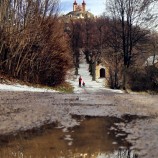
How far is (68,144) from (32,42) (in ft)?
67.5

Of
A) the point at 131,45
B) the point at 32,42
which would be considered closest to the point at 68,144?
the point at 32,42

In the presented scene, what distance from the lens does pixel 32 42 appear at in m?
26.9

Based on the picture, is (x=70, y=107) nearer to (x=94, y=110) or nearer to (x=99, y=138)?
(x=94, y=110)

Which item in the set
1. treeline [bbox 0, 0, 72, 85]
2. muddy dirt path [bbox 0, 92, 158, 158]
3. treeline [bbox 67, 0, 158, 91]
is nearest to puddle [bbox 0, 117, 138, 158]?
muddy dirt path [bbox 0, 92, 158, 158]

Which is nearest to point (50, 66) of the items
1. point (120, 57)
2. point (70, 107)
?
point (120, 57)

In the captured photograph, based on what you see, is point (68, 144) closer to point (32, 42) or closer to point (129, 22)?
point (32, 42)

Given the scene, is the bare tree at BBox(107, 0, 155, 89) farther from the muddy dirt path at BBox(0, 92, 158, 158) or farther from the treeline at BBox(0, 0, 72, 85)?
the muddy dirt path at BBox(0, 92, 158, 158)

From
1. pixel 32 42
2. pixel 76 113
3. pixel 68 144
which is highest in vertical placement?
pixel 32 42

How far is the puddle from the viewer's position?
632 cm

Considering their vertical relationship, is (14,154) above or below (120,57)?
below

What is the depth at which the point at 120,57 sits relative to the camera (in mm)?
43438

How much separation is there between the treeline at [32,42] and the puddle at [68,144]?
17.0 m

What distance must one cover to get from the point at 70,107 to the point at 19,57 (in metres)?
14.3

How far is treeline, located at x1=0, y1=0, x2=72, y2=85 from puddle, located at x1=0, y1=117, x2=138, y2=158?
17016 millimetres
